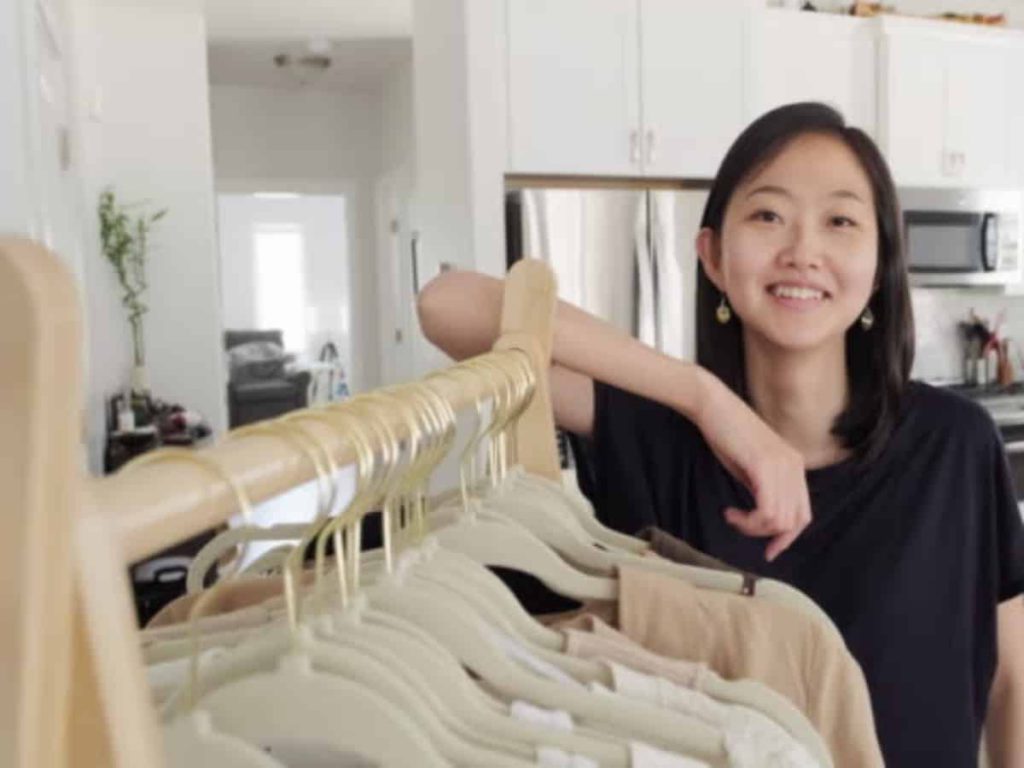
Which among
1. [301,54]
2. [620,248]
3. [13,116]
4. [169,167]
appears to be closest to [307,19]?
[301,54]

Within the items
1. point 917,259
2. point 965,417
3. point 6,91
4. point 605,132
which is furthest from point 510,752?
point 917,259

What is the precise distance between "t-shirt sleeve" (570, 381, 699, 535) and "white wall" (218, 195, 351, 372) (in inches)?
374

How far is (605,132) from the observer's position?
9.47ft

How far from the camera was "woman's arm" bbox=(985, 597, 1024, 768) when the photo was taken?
3.65 feet

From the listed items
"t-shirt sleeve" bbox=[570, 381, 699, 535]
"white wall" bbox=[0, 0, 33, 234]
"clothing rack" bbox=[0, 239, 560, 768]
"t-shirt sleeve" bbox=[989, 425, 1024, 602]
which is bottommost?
"t-shirt sleeve" bbox=[989, 425, 1024, 602]

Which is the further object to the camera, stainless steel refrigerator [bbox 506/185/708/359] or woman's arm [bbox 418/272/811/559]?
stainless steel refrigerator [bbox 506/185/708/359]

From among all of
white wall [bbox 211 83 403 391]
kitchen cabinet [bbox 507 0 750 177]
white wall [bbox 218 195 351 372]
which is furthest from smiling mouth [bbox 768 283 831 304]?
white wall [bbox 218 195 351 372]

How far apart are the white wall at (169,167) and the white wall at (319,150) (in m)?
2.08

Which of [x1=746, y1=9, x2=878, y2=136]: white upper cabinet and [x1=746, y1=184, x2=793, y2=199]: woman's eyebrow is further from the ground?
[x1=746, y1=9, x2=878, y2=136]: white upper cabinet

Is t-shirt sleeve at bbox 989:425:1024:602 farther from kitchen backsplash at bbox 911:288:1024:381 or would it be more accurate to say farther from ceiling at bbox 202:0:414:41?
ceiling at bbox 202:0:414:41

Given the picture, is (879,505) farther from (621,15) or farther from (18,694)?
(621,15)

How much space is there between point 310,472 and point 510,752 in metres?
0.20

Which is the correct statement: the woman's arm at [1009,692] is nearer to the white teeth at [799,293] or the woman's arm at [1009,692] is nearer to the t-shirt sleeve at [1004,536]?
the t-shirt sleeve at [1004,536]

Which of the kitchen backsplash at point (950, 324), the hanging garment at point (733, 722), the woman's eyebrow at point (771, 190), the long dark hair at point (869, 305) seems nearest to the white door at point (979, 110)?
the kitchen backsplash at point (950, 324)
